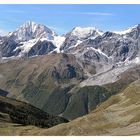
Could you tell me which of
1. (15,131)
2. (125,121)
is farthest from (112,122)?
(15,131)
